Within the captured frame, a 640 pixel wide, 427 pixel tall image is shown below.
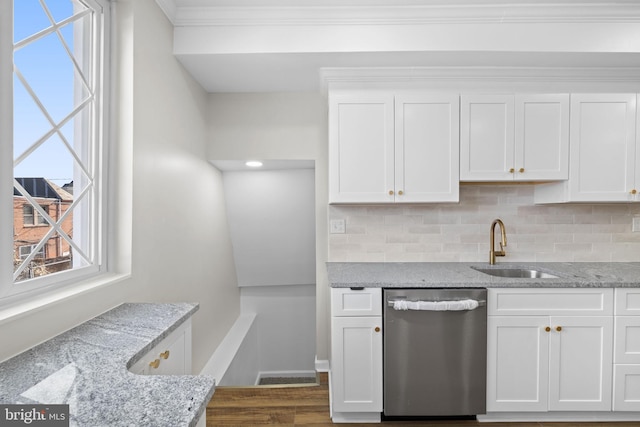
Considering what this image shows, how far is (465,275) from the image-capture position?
2223mm

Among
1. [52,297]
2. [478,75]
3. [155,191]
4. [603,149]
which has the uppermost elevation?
[478,75]

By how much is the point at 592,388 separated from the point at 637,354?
0.32m

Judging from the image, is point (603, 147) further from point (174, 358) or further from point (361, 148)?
point (174, 358)

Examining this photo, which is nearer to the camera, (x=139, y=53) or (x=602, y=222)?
(x=139, y=53)

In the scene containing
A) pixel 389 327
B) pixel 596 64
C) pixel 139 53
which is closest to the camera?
pixel 139 53

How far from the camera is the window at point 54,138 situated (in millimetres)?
1229

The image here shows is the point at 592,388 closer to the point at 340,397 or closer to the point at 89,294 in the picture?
the point at 340,397

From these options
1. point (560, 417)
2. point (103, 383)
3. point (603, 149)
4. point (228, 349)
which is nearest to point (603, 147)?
point (603, 149)

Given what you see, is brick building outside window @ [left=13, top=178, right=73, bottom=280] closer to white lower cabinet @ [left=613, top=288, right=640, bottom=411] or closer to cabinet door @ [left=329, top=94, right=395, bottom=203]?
cabinet door @ [left=329, top=94, right=395, bottom=203]

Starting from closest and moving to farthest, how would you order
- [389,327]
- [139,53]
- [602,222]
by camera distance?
[139,53]
[389,327]
[602,222]

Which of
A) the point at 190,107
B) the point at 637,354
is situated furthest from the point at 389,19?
the point at 637,354

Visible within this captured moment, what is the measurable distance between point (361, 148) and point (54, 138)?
1672 millimetres

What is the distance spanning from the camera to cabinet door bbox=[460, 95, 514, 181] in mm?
2422

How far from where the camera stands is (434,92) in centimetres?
249
